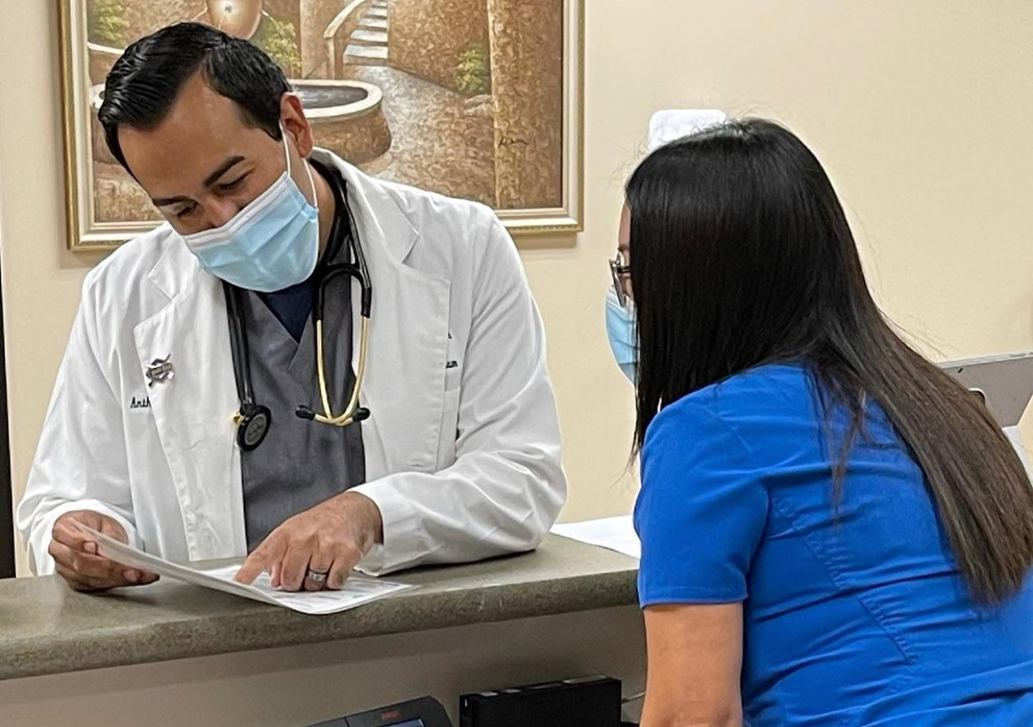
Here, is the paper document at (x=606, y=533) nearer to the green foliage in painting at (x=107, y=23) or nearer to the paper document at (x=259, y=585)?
the paper document at (x=259, y=585)

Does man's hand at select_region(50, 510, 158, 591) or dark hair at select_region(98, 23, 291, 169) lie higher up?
dark hair at select_region(98, 23, 291, 169)

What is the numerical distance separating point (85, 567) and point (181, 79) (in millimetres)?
615

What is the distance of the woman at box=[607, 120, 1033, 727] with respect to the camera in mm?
1144

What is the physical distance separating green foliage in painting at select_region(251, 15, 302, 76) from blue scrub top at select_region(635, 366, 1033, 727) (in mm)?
2069

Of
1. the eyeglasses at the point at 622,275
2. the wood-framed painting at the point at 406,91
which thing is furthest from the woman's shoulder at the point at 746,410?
the wood-framed painting at the point at 406,91

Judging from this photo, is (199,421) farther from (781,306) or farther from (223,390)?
(781,306)

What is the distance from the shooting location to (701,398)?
1.18 meters

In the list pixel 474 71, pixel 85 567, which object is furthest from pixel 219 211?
pixel 474 71

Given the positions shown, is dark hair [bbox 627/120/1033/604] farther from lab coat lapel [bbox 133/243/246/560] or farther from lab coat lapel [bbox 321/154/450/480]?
lab coat lapel [bbox 133/243/246/560]

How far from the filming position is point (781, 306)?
4.07 feet

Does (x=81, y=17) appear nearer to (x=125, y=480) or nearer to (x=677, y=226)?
(x=125, y=480)

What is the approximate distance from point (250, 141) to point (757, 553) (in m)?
Result: 0.87

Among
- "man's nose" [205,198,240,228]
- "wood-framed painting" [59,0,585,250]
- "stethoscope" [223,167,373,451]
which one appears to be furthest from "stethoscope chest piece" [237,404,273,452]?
A: "wood-framed painting" [59,0,585,250]

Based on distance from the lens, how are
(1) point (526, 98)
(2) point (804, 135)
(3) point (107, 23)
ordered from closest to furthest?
(3) point (107, 23)
(1) point (526, 98)
(2) point (804, 135)
